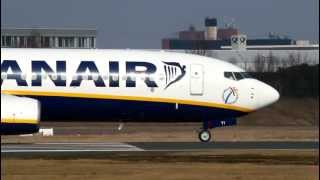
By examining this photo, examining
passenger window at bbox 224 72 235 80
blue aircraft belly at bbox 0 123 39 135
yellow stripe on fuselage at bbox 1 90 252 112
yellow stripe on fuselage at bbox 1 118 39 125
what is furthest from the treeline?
yellow stripe on fuselage at bbox 1 118 39 125

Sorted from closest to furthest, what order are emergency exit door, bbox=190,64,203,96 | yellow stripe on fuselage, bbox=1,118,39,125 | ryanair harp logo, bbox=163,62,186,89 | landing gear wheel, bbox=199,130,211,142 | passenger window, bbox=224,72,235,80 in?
1. yellow stripe on fuselage, bbox=1,118,39,125
2. ryanair harp logo, bbox=163,62,186,89
3. emergency exit door, bbox=190,64,203,96
4. landing gear wheel, bbox=199,130,211,142
5. passenger window, bbox=224,72,235,80

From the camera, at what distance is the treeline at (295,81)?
7131 cm

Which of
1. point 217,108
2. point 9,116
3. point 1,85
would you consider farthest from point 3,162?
point 217,108

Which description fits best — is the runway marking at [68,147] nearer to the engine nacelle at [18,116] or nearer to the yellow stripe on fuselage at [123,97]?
the yellow stripe on fuselage at [123,97]

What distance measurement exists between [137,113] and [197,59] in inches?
129

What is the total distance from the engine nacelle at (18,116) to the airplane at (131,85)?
29.0ft

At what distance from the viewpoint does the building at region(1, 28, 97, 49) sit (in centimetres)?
11550

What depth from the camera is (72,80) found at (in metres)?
35.1

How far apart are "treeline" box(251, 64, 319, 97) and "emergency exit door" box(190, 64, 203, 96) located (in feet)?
115

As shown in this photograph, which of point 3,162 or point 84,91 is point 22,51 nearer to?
point 84,91

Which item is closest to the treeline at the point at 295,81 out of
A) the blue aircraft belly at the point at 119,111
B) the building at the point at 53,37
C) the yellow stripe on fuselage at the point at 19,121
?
the blue aircraft belly at the point at 119,111

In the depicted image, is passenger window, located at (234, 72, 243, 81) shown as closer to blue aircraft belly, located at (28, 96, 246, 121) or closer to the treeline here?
blue aircraft belly, located at (28, 96, 246, 121)

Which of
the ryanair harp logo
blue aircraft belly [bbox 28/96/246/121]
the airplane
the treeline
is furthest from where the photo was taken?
the treeline

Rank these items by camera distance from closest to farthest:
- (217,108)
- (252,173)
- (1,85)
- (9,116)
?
(252,173) < (9,116) < (1,85) < (217,108)
